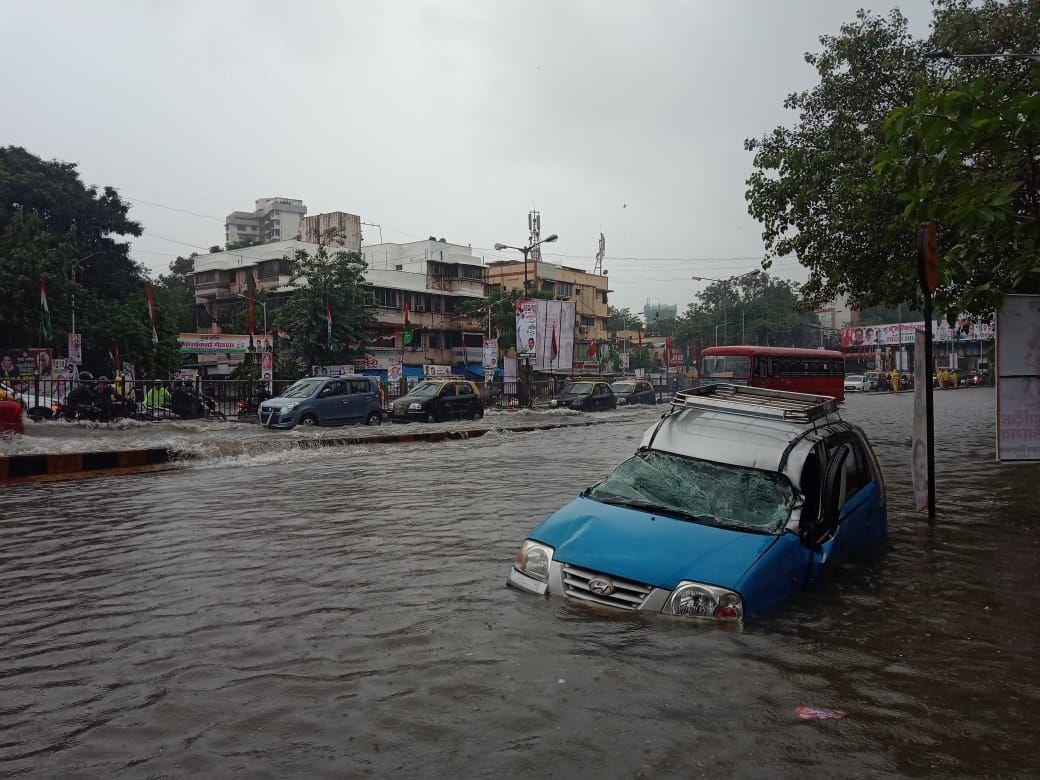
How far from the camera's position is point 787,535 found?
204 inches

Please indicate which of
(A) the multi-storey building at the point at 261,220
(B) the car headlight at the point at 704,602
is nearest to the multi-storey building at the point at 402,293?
(B) the car headlight at the point at 704,602

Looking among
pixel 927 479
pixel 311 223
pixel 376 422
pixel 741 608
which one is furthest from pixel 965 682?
pixel 311 223

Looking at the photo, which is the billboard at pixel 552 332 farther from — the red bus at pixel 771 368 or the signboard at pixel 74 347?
the signboard at pixel 74 347

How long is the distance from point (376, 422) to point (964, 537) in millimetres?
18749

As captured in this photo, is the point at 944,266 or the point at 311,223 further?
the point at 311,223

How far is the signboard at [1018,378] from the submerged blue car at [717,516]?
2831 millimetres

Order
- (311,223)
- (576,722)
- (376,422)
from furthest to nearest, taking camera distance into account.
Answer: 1. (311,223)
2. (376,422)
3. (576,722)

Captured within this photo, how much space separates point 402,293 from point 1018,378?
47.8 metres

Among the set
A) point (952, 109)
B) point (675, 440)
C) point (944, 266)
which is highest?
point (952, 109)

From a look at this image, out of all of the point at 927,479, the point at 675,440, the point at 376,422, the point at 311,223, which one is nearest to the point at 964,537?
the point at 927,479

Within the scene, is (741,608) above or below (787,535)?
below

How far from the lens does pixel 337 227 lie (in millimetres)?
60875

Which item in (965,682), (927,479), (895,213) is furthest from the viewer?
(895,213)

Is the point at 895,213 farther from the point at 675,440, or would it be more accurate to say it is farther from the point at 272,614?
the point at 272,614
